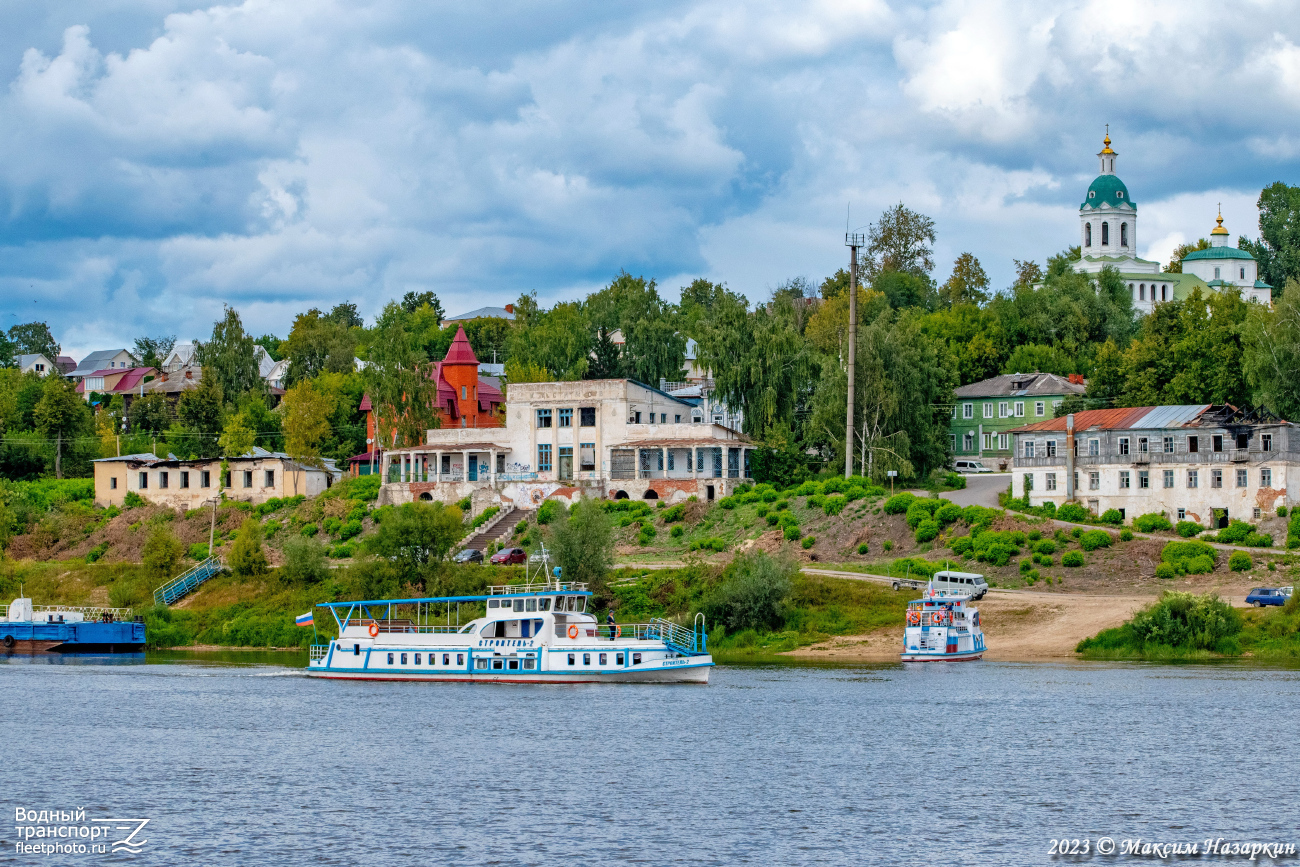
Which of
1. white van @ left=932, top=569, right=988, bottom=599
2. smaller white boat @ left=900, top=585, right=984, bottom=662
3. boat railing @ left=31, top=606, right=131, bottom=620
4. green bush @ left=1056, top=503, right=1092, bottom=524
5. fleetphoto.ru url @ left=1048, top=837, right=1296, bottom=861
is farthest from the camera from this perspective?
green bush @ left=1056, top=503, right=1092, bottom=524

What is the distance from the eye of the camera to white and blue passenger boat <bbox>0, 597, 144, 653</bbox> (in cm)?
8550

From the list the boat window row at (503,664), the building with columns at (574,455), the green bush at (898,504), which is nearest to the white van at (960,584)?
the green bush at (898,504)

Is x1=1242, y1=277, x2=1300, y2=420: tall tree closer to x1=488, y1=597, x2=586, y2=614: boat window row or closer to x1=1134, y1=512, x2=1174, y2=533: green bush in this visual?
x1=1134, y1=512, x2=1174, y2=533: green bush

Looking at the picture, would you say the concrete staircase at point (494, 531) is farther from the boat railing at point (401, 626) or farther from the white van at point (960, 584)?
the white van at point (960, 584)

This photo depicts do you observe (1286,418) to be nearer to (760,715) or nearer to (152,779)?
(760,715)

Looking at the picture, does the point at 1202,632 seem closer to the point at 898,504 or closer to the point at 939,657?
the point at 939,657

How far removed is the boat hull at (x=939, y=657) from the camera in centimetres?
7356

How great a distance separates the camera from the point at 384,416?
11381cm

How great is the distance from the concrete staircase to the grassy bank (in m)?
39.1

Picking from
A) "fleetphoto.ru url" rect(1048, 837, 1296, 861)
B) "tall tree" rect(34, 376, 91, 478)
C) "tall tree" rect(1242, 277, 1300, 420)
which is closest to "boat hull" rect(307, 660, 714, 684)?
"fleetphoto.ru url" rect(1048, 837, 1296, 861)

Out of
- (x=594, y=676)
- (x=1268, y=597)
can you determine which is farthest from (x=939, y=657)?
(x=594, y=676)

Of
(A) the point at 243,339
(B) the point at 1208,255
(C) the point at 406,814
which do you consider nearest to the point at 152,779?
(C) the point at 406,814

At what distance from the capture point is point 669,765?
4562 centimetres

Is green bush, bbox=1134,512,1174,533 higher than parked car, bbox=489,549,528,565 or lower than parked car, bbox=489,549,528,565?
higher
